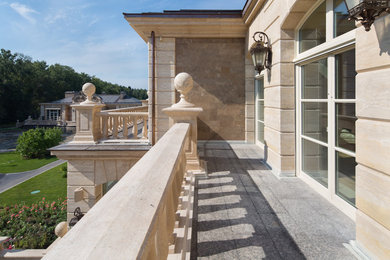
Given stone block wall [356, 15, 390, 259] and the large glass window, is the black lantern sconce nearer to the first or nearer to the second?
the large glass window

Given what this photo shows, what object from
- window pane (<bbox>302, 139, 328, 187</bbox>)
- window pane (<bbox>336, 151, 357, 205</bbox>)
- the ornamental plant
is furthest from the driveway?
window pane (<bbox>336, 151, 357, 205</bbox>)

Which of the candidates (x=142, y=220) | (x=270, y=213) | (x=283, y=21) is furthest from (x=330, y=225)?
(x=283, y=21)

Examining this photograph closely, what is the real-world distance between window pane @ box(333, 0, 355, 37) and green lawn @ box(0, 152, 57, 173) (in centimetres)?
2499

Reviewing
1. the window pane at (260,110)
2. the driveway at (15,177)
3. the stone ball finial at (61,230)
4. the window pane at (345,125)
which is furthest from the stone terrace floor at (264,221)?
the driveway at (15,177)

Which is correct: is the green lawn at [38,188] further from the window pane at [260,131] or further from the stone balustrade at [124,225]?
the stone balustrade at [124,225]

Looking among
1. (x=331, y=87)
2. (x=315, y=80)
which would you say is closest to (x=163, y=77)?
(x=315, y=80)

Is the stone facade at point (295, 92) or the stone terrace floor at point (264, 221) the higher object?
the stone facade at point (295, 92)

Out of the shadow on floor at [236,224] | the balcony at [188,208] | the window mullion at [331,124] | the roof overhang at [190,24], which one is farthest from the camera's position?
the roof overhang at [190,24]

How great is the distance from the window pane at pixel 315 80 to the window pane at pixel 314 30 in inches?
12.2

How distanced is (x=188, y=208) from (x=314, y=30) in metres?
3.21

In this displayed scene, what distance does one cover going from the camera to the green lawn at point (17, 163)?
21.5 m

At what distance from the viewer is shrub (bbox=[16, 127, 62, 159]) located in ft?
81.0

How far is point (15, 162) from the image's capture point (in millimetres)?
24000

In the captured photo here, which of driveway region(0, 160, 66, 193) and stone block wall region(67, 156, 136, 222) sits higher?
stone block wall region(67, 156, 136, 222)
